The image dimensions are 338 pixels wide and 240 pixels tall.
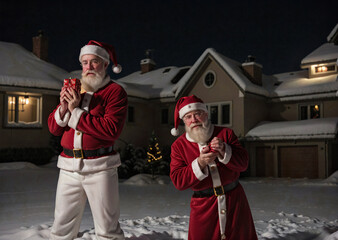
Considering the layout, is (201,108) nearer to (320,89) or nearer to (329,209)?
(329,209)

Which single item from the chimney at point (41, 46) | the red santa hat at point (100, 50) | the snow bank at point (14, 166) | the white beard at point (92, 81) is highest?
the chimney at point (41, 46)

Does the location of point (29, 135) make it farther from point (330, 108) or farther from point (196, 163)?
point (196, 163)

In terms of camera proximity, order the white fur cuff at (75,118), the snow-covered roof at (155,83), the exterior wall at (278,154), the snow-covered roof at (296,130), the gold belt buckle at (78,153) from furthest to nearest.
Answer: the snow-covered roof at (155,83), the exterior wall at (278,154), the snow-covered roof at (296,130), the gold belt buckle at (78,153), the white fur cuff at (75,118)

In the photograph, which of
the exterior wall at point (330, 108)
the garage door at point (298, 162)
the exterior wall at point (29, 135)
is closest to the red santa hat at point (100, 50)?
the exterior wall at point (29, 135)

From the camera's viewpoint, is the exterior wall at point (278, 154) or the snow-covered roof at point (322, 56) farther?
the snow-covered roof at point (322, 56)

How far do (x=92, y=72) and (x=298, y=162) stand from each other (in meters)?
16.4

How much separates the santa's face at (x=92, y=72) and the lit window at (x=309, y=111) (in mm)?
17563

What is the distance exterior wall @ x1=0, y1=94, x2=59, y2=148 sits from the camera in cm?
1725

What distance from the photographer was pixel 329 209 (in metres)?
9.02

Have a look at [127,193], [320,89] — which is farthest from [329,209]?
[320,89]

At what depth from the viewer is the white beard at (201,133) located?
3.62 m

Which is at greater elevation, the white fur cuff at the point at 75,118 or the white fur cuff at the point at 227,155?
the white fur cuff at the point at 75,118

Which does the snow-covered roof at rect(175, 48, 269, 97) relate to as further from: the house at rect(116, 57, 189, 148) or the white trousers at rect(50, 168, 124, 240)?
the white trousers at rect(50, 168, 124, 240)

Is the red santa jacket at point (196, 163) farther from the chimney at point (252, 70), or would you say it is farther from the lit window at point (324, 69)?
the lit window at point (324, 69)
